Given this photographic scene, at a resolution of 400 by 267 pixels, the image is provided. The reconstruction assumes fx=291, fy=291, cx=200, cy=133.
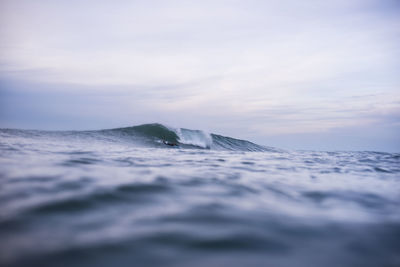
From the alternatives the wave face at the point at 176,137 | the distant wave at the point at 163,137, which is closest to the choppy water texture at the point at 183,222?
the distant wave at the point at 163,137

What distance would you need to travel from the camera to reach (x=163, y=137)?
13.8 meters

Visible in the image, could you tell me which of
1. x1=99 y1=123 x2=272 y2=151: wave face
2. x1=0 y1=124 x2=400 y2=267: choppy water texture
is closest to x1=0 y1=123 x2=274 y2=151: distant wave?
x1=99 y1=123 x2=272 y2=151: wave face

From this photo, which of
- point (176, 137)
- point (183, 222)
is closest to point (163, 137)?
point (176, 137)

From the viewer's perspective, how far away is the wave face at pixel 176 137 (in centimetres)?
1309

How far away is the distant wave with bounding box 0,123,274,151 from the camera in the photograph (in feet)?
39.9

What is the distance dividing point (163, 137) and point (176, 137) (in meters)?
0.72

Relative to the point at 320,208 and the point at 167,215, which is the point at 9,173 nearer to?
the point at 167,215

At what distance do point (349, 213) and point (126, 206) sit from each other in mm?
1854

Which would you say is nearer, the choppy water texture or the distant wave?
the choppy water texture

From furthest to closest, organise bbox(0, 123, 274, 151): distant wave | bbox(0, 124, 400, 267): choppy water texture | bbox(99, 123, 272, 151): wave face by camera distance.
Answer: bbox(99, 123, 272, 151): wave face < bbox(0, 123, 274, 151): distant wave < bbox(0, 124, 400, 267): choppy water texture

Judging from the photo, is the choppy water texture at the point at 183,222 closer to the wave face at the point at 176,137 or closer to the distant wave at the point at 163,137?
the distant wave at the point at 163,137

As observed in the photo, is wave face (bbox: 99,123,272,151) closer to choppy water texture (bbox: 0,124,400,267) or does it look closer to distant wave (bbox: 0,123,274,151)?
distant wave (bbox: 0,123,274,151)

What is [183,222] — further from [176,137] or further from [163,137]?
[176,137]

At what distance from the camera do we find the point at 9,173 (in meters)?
3.12
